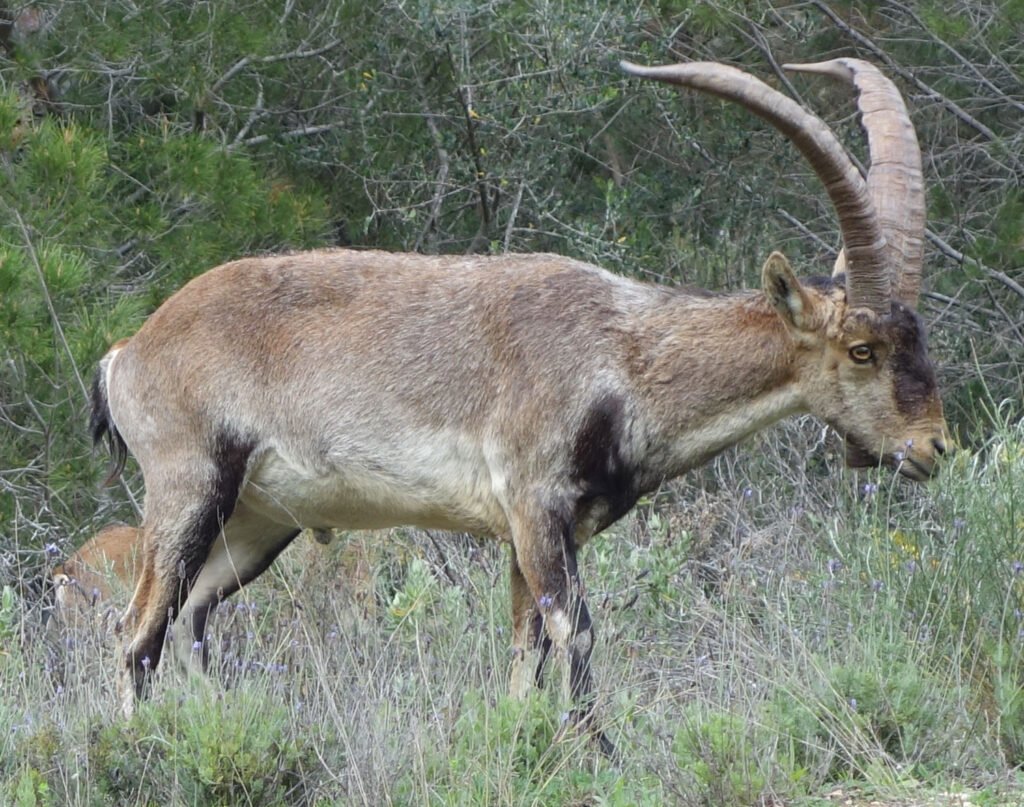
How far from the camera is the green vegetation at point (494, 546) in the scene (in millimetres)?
5574

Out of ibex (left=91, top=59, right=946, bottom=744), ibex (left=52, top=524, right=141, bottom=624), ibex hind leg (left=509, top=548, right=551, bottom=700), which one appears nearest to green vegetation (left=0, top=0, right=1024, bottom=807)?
ibex hind leg (left=509, top=548, right=551, bottom=700)

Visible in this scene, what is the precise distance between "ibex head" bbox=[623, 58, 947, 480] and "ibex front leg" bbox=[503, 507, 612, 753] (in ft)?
3.64

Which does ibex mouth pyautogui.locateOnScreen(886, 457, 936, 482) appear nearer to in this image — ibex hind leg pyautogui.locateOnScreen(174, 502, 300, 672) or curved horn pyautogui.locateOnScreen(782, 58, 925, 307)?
curved horn pyautogui.locateOnScreen(782, 58, 925, 307)

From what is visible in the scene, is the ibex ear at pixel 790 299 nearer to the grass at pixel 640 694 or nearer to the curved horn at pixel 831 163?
the curved horn at pixel 831 163

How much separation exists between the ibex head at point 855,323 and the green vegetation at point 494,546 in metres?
0.23

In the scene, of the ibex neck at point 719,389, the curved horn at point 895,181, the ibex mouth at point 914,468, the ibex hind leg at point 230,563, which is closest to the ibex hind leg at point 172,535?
the ibex hind leg at point 230,563

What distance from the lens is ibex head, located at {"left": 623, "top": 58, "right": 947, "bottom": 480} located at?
6.43 m

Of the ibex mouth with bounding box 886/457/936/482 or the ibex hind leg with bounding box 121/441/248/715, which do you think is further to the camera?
the ibex hind leg with bounding box 121/441/248/715

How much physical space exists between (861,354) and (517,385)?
4.32 ft

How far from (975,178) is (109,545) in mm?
6645

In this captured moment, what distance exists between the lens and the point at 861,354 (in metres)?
6.51

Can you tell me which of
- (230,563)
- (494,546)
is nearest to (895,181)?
(494,546)

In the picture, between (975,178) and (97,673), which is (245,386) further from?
(975,178)

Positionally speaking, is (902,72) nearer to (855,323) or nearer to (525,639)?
(855,323)
